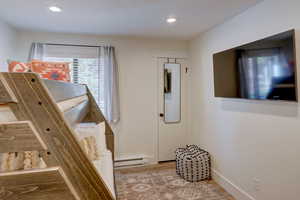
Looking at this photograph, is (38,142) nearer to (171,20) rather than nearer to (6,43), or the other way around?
(171,20)

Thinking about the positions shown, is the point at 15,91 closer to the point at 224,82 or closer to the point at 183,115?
the point at 224,82

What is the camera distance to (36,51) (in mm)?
2850

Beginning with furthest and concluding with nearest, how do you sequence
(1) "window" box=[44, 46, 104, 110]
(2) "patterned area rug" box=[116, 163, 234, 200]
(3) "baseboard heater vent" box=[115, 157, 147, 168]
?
(3) "baseboard heater vent" box=[115, 157, 147, 168], (1) "window" box=[44, 46, 104, 110], (2) "patterned area rug" box=[116, 163, 234, 200]

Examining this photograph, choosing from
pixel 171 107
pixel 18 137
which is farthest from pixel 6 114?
pixel 171 107

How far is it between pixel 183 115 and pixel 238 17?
6.60 feet

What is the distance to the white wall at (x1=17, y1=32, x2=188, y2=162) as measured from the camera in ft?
10.7

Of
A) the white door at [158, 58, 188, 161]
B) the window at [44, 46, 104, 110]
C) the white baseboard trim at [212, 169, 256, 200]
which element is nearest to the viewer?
the white baseboard trim at [212, 169, 256, 200]

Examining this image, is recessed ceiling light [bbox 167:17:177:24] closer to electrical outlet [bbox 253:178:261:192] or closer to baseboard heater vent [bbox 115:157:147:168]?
electrical outlet [bbox 253:178:261:192]

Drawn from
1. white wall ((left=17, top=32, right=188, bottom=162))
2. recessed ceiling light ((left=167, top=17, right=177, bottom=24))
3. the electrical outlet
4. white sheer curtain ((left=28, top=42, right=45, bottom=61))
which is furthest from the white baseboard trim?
white sheer curtain ((left=28, top=42, right=45, bottom=61))

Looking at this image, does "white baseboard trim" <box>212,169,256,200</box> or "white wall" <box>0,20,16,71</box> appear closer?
"white baseboard trim" <box>212,169,256,200</box>

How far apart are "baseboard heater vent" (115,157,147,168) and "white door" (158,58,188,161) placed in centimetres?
37

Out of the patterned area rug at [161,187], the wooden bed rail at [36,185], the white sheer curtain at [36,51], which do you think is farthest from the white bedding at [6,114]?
the white sheer curtain at [36,51]

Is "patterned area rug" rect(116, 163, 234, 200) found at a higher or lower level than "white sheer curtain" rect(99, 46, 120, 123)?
lower

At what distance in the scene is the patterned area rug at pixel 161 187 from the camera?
92.6 inches
